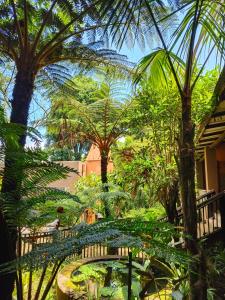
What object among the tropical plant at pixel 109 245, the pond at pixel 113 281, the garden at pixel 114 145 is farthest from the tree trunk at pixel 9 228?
the pond at pixel 113 281

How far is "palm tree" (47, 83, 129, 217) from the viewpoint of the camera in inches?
401

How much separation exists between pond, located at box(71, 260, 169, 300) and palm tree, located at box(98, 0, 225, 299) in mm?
1144

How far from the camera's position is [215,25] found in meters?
3.98

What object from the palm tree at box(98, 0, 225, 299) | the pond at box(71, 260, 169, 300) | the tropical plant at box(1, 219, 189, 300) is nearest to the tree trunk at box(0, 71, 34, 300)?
the tropical plant at box(1, 219, 189, 300)

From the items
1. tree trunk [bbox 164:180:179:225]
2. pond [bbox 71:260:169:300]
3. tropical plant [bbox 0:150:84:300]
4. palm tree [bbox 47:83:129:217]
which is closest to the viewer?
tropical plant [bbox 0:150:84:300]

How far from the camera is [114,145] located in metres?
11.7

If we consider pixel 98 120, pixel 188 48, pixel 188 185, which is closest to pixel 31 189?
pixel 188 185

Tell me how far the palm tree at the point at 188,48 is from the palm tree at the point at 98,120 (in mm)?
5508

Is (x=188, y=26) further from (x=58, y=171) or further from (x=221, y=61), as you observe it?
(x=58, y=171)

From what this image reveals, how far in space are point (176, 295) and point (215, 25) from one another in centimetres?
313

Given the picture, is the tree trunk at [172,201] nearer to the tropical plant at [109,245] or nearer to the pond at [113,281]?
the pond at [113,281]

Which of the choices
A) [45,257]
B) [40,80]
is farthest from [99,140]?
[45,257]

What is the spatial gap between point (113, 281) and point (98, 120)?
571 cm

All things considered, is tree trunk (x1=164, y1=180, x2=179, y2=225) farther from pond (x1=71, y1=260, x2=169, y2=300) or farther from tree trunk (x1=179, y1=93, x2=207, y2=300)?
tree trunk (x1=179, y1=93, x2=207, y2=300)
